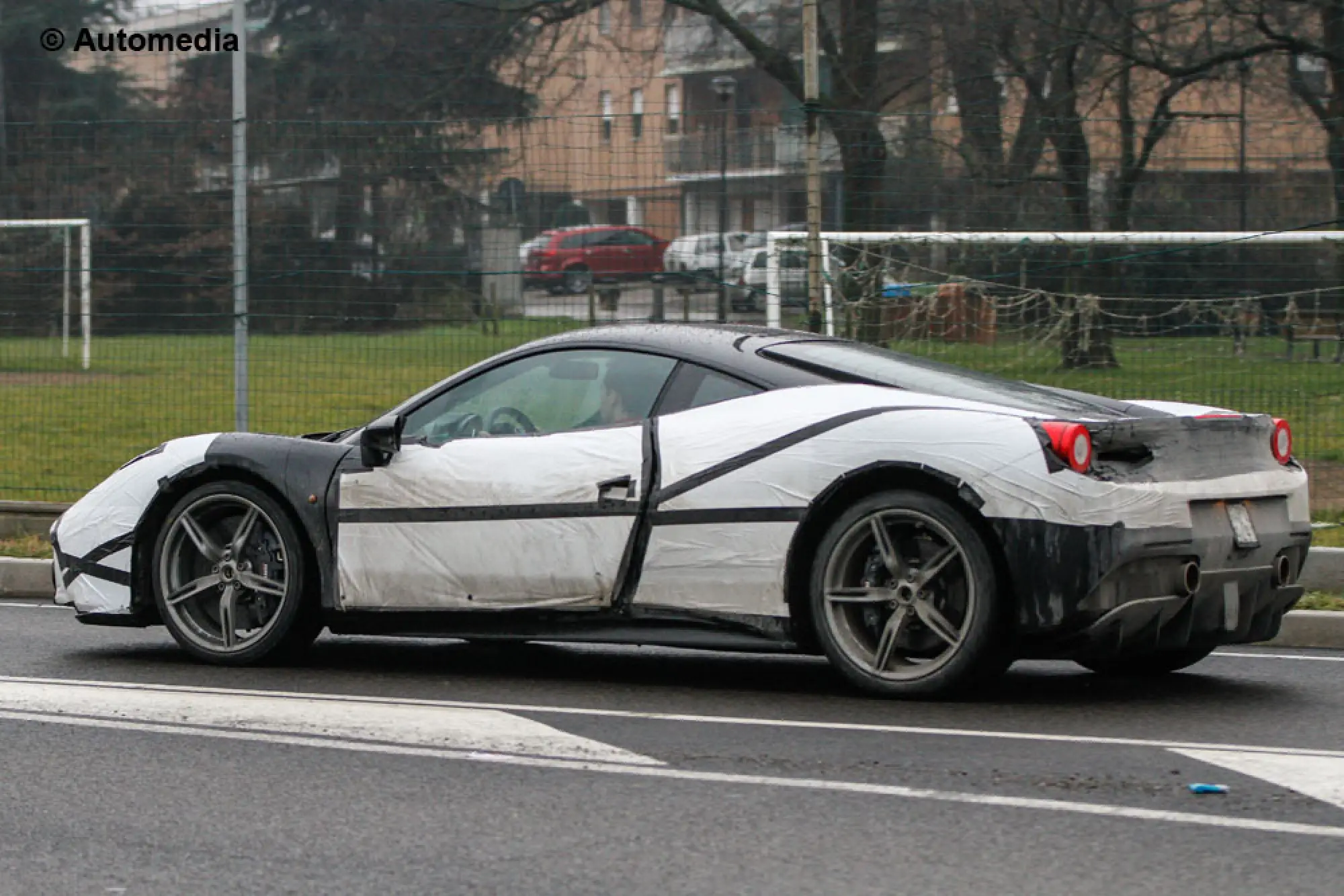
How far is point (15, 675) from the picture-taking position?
7336 mm

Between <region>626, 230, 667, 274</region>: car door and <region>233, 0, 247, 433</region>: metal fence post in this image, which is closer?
<region>233, 0, 247, 433</region>: metal fence post

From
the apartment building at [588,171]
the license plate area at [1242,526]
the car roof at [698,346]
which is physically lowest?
the license plate area at [1242,526]

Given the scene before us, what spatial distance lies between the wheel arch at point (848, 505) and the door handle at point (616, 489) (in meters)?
0.62

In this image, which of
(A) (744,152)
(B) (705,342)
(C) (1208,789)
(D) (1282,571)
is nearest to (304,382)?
(A) (744,152)

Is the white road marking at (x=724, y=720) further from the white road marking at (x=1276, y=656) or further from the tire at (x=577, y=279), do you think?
the tire at (x=577, y=279)

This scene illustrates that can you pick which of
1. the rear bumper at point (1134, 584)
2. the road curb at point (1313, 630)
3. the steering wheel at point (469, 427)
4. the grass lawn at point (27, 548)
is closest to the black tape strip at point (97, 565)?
the steering wheel at point (469, 427)

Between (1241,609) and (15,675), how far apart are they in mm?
4420

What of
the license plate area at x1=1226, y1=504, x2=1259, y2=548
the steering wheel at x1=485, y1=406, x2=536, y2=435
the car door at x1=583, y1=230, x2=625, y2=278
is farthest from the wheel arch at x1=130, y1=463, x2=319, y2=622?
the car door at x1=583, y1=230, x2=625, y2=278

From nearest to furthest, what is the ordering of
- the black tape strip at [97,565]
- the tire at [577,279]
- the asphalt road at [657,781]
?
the asphalt road at [657,781] < the black tape strip at [97,565] < the tire at [577,279]

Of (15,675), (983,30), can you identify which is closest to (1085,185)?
(983,30)

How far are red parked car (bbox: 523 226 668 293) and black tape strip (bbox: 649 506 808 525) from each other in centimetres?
596

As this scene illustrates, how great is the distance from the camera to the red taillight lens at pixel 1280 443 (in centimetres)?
677

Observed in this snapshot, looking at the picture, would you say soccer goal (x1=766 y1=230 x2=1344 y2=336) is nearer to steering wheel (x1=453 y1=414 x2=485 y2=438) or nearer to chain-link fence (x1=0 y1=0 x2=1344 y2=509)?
chain-link fence (x1=0 y1=0 x2=1344 y2=509)

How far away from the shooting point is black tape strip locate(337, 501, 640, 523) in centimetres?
682
